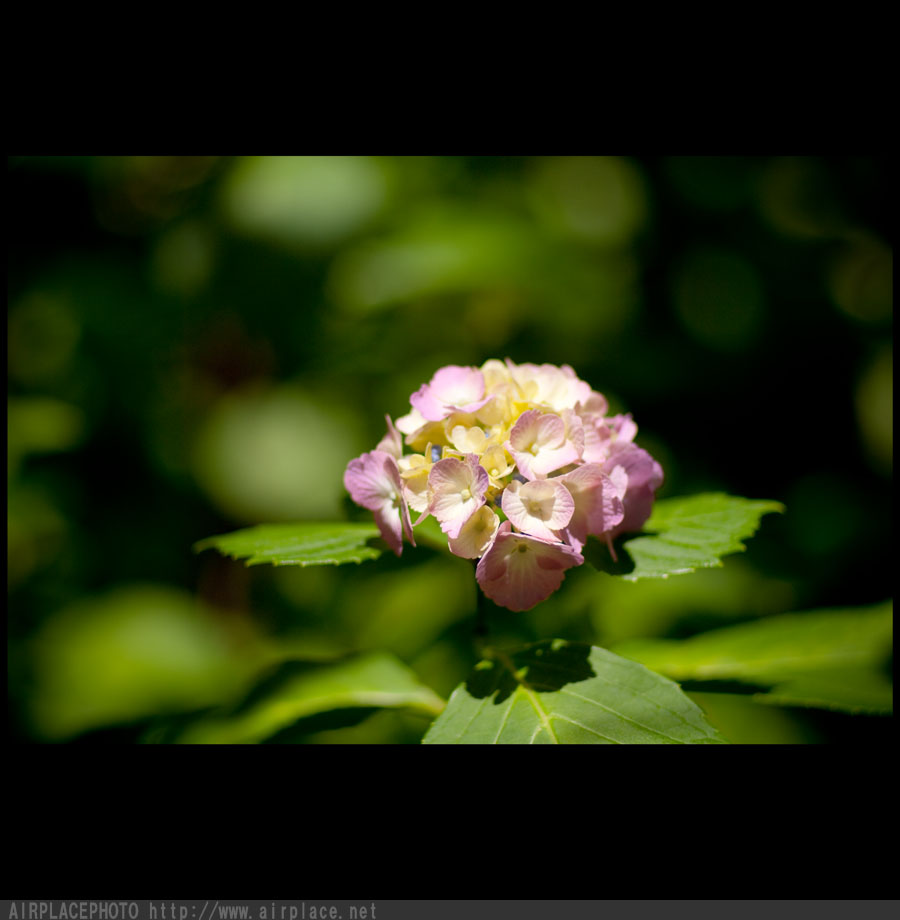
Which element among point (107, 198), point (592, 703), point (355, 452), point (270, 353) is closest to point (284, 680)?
point (592, 703)

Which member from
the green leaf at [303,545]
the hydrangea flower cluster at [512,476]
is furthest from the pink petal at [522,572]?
the green leaf at [303,545]

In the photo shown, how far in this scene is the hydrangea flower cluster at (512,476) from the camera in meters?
1.04

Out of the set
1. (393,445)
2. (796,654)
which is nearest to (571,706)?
(393,445)

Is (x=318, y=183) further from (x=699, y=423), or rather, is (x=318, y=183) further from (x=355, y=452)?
(x=699, y=423)

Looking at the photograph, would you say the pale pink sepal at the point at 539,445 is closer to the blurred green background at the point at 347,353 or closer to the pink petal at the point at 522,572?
the pink petal at the point at 522,572

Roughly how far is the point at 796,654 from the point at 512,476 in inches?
34.2

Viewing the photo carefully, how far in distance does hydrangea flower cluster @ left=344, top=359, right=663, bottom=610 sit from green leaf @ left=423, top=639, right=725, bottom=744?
0.41 ft

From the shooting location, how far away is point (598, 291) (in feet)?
9.27

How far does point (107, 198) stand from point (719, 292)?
2675 mm

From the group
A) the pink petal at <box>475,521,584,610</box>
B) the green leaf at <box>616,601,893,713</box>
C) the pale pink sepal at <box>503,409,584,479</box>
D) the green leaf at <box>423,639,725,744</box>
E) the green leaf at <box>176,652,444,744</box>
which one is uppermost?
the pale pink sepal at <box>503,409,584,479</box>

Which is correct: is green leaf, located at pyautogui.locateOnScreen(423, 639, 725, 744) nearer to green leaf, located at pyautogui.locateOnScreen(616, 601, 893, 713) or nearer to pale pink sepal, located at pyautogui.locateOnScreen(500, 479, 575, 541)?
pale pink sepal, located at pyautogui.locateOnScreen(500, 479, 575, 541)

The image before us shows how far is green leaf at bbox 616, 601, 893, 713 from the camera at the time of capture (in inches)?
53.0

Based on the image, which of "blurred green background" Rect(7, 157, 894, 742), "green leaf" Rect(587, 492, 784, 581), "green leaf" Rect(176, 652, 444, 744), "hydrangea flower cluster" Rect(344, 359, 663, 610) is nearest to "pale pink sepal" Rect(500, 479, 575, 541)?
"hydrangea flower cluster" Rect(344, 359, 663, 610)

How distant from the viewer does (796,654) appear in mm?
1548
